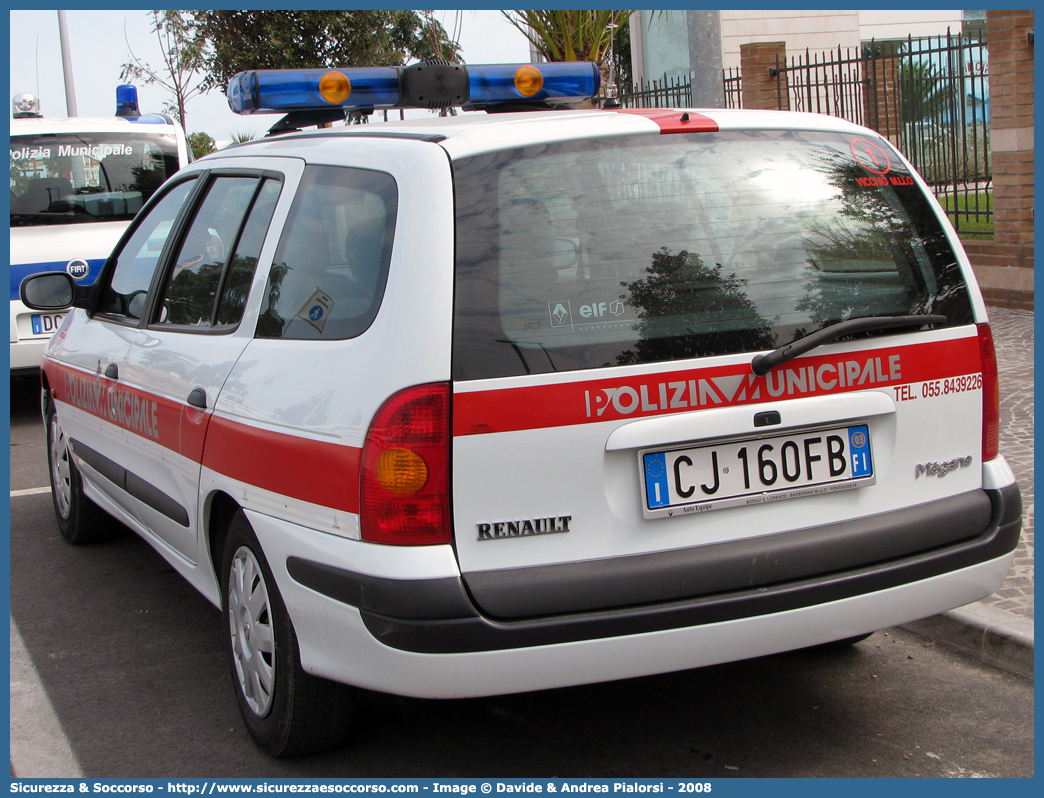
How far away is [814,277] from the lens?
2.89m

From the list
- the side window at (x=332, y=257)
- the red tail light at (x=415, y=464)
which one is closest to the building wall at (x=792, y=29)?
the side window at (x=332, y=257)

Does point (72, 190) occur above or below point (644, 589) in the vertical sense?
above

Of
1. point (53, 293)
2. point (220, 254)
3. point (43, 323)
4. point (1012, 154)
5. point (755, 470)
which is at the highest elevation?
point (1012, 154)

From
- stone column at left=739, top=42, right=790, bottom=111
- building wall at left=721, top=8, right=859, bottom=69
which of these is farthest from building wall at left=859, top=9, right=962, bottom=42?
stone column at left=739, top=42, right=790, bottom=111

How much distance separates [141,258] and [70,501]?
152 centimetres

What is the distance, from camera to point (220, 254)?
3.64 m

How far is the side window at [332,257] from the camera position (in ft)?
9.14

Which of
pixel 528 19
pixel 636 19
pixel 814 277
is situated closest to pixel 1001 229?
pixel 528 19

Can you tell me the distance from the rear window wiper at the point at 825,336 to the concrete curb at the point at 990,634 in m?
1.32

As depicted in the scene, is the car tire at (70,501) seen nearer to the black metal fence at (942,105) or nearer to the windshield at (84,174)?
the windshield at (84,174)

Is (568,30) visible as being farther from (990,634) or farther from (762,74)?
(990,634)

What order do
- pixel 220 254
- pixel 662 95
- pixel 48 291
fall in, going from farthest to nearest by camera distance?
pixel 662 95 < pixel 48 291 < pixel 220 254

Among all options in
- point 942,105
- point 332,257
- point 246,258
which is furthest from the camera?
point 942,105

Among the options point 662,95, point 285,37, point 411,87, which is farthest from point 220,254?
point 285,37
